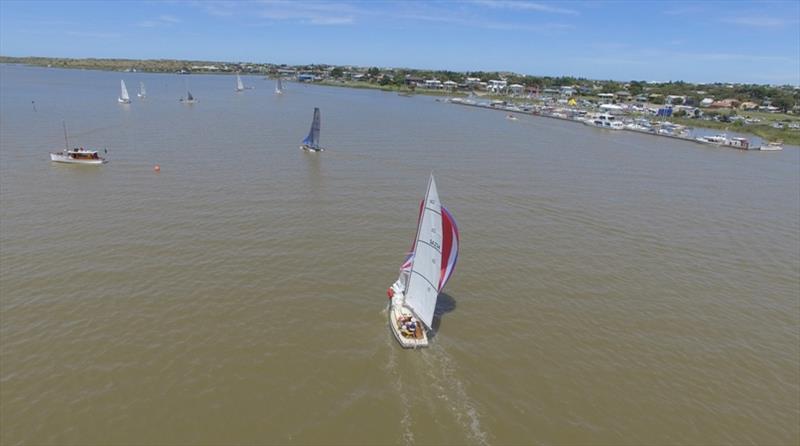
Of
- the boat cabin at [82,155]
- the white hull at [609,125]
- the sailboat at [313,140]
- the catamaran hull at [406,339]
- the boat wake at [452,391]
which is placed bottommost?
the boat wake at [452,391]

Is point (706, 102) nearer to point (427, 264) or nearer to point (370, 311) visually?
point (427, 264)

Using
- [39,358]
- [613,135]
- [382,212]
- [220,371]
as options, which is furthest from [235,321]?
[613,135]

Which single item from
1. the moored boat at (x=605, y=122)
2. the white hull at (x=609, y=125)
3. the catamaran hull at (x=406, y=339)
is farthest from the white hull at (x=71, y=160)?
the moored boat at (x=605, y=122)

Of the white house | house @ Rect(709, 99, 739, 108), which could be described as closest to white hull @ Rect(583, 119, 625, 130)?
the white house

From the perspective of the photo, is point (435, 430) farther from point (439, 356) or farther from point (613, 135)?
point (613, 135)

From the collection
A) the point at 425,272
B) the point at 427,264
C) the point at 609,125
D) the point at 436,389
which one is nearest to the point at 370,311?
the point at 425,272

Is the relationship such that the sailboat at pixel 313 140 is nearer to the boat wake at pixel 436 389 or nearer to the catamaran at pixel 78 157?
the catamaran at pixel 78 157
